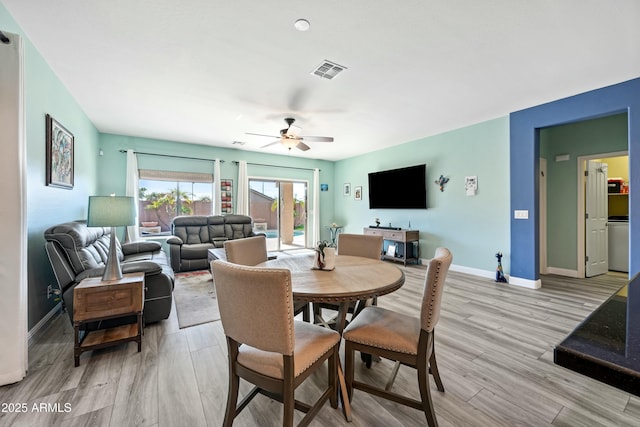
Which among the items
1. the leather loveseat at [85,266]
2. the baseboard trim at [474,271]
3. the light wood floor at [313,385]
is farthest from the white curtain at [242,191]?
the baseboard trim at [474,271]

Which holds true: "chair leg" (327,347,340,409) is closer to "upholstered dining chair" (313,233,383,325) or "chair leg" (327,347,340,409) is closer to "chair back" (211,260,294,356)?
"chair back" (211,260,294,356)

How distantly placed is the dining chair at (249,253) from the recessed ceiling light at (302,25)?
1768 mm

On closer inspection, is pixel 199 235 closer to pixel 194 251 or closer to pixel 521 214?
pixel 194 251

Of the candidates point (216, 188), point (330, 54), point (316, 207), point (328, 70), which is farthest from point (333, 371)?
point (316, 207)

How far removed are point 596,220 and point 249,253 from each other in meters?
5.79

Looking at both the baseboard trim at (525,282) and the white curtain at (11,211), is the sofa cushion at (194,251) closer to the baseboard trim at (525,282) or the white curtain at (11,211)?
the white curtain at (11,211)

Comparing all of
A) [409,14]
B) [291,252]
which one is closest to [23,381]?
[409,14]

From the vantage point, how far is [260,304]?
112cm

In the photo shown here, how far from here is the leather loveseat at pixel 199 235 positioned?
4719 millimetres

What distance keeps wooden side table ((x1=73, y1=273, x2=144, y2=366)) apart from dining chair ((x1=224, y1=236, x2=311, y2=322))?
817mm

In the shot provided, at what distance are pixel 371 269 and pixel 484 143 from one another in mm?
3776

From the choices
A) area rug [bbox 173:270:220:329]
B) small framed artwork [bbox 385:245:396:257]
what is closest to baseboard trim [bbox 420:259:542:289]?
small framed artwork [bbox 385:245:396:257]

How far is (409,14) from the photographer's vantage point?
78.0 inches

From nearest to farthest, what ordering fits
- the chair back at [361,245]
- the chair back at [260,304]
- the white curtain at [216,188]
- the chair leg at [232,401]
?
the chair back at [260,304] → the chair leg at [232,401] → the chair back at [361,245] → the white curtain at [216,188]
